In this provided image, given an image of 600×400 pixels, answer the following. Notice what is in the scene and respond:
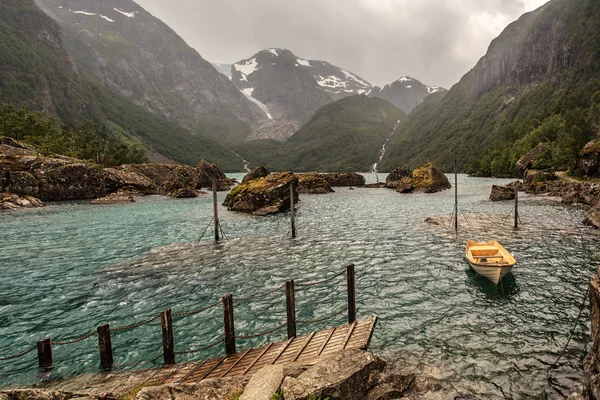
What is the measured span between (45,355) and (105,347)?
219 cm

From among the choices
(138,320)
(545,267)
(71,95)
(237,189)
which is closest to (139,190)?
(237,189)

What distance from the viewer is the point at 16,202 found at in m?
55.1

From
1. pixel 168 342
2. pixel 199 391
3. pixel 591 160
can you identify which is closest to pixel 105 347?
pixel 168 342

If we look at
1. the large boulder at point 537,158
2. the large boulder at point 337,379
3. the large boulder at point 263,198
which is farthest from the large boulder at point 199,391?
the large boulder at point 537,158

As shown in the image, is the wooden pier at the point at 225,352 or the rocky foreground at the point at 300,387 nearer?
the rocky foreground at the point at 300,387

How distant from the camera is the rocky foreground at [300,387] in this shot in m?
7.32

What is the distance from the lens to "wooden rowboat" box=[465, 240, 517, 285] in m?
17.9

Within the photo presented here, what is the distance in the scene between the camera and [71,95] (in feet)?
653

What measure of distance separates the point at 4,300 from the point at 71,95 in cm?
23318

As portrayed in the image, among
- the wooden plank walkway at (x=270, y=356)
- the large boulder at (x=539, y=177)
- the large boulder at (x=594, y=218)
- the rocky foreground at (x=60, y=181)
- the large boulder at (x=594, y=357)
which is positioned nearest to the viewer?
the large boulder at (x=594, y=357)

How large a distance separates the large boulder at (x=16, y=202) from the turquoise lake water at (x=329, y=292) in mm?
22686

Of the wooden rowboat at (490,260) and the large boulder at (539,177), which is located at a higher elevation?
the large boulder at (539,177)

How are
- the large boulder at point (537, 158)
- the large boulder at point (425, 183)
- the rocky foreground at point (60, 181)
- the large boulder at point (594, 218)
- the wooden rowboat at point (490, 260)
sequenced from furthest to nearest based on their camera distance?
the large boulder at point (537, 158)
the large boulder at point (425, 183)
the rocky foreground at point (60, 181)
the large boulder at point (594, 218)
the wooden rowboat at point (490, 260)

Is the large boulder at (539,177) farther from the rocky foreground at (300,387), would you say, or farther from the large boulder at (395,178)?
the rocky foreground at (300,387)
